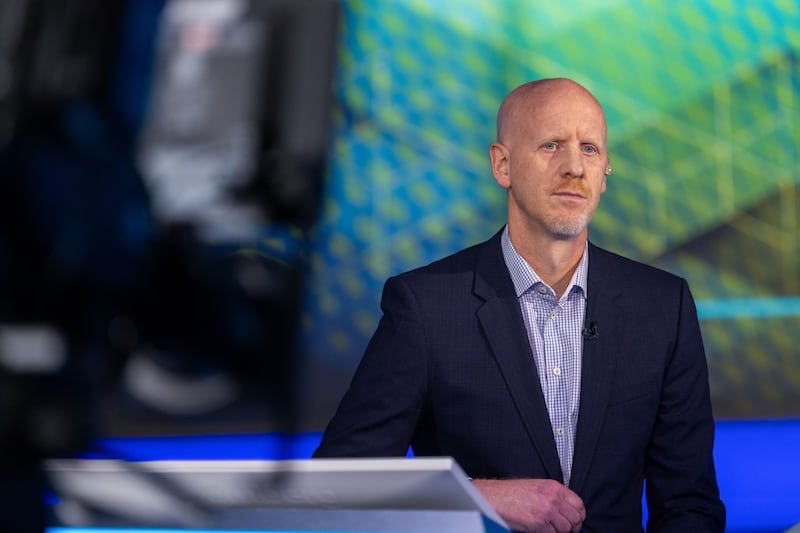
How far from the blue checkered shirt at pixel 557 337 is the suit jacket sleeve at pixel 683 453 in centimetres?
13

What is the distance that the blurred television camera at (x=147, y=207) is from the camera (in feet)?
1.93

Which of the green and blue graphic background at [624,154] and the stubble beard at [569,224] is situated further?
the green and blue graphic background at [624,154]

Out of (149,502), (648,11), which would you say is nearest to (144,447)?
(648,11)

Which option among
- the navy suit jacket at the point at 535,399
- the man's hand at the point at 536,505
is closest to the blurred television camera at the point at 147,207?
the man's hand at the point at 536,505

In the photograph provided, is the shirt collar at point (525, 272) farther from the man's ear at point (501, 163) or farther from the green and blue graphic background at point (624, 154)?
the green and blue graphic background at point (624, 154)

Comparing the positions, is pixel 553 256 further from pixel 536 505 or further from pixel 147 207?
pixel 147 207

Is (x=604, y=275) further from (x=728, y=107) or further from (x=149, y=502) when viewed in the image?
(x=728, y=107)

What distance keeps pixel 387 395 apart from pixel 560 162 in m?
0.42

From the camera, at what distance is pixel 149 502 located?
2.45ft

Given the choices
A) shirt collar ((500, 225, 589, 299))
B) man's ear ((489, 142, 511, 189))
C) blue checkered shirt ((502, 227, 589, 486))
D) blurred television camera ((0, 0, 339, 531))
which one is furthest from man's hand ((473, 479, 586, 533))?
blurred television camera ((0, 0, 339, 531))

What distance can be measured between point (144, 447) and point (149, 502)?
314 cm

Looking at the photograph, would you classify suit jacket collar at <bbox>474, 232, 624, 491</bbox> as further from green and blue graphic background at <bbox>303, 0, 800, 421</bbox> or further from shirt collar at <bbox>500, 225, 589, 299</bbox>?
green and blue graphic background at <bbox>303, 0, 800, 421</bbox>

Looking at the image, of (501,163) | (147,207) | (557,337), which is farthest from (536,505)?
(147,207)

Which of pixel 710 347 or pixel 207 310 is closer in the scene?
pixel 207 310
